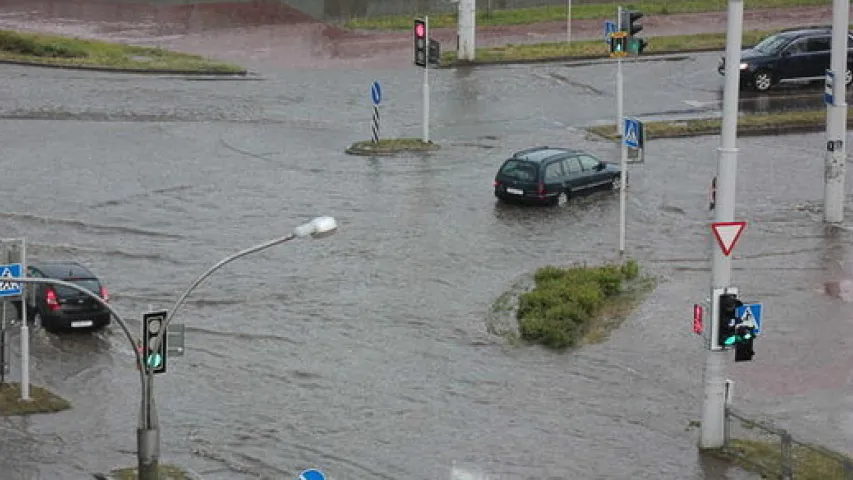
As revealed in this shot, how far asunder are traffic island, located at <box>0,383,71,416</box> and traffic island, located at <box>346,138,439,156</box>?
19383 millimetres

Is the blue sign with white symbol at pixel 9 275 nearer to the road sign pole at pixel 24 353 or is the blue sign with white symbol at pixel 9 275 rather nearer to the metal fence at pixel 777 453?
the road sign pole at pixel 24 353

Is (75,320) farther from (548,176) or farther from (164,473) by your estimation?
(548,176)

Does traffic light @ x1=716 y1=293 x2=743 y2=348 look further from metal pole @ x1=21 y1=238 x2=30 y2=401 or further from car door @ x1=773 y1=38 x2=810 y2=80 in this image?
car door @ x1=773 y1=38 x2=810 y2=80

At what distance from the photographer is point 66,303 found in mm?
36344

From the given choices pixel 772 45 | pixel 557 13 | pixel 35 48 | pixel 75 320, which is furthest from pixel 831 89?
pixel 35 48

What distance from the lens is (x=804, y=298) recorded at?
3872cm

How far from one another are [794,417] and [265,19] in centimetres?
4399

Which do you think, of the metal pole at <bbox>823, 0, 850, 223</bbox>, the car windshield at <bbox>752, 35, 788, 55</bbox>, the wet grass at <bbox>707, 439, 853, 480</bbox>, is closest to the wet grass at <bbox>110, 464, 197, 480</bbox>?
the wet grass at <bbox>707, 439, 853, 480</bbox>

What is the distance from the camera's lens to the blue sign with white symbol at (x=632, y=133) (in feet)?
136

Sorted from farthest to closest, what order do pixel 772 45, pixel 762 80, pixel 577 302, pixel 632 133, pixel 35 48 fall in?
pixel 35 48
pixel 772 45
pixel 762 80
pixel 632 133
pixel 577 302

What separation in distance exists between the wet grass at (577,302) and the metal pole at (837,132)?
653 cm

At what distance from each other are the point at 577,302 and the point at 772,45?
25373 millimetres

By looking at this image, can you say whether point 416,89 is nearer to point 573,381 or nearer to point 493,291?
point 493,291

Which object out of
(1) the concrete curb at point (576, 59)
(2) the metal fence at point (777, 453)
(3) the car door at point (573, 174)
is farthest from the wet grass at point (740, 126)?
(2) the metal fence at point (777, 453)
